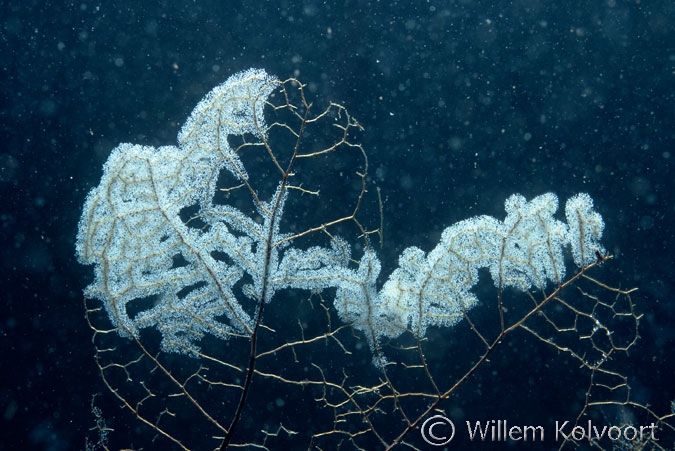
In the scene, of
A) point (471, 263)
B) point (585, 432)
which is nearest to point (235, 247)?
point (471, 263)

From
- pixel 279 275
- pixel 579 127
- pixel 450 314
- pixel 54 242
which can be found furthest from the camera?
Answer: pixel 579 127

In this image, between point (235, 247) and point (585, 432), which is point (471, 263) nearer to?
point (235, 247)

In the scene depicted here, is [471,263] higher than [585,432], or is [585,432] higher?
[471,263]

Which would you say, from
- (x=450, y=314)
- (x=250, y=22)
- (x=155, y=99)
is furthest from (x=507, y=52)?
(x=450, y=314)

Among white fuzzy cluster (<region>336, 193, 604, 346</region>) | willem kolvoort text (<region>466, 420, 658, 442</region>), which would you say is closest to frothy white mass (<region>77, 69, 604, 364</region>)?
white fuzzy cluster (<region>336, 193, 604, 346</region>)

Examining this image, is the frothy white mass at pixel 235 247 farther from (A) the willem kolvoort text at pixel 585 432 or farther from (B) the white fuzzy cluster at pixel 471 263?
(A) the willem kolvoort text at pixel 585 432

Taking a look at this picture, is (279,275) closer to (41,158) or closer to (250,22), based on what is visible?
(41,158)

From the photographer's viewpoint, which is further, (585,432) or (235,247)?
(585,432)

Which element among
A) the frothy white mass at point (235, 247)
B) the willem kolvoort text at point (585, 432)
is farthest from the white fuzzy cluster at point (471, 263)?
the willem kolvoort text at point (585, 432)
